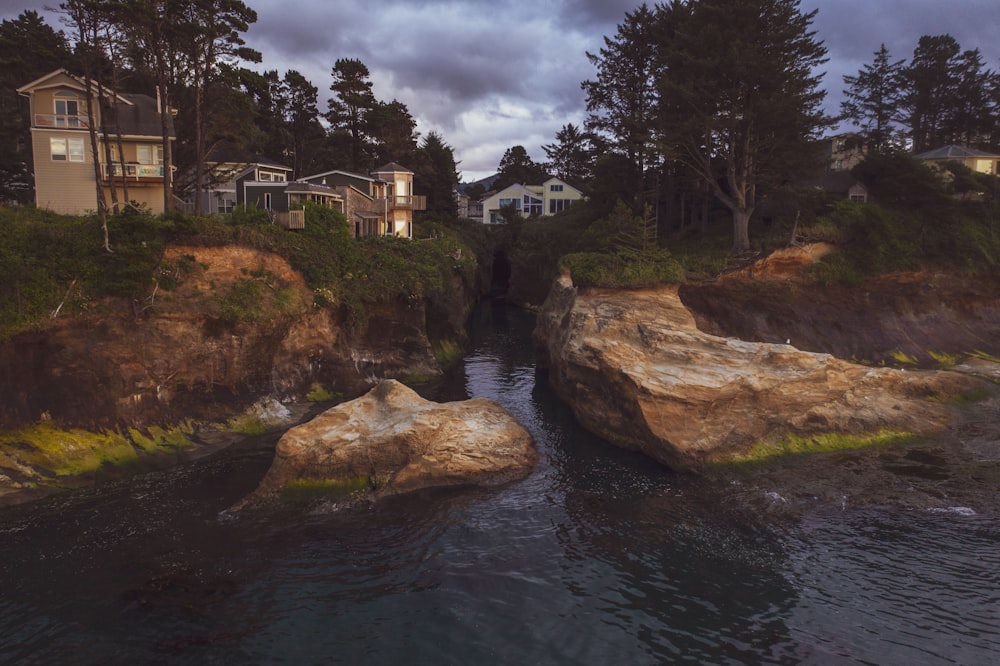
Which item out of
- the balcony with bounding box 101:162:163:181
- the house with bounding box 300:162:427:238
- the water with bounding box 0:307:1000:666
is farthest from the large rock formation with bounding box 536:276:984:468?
the balcony with bounding box 101:162:163:181

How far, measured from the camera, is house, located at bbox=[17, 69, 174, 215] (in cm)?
3653

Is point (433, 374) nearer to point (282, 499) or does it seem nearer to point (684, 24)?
point (282, 499)

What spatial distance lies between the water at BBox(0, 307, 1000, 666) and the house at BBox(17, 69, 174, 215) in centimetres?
2591

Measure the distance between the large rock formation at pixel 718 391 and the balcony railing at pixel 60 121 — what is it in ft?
113

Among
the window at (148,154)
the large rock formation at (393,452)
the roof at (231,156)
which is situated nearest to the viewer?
the large rock formation at (393,452)

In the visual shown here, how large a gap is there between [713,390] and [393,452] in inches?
494

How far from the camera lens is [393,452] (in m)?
21.3

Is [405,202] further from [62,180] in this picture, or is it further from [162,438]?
[162,438]

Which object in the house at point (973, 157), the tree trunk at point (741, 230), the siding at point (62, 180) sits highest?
the house at point (973, 157)

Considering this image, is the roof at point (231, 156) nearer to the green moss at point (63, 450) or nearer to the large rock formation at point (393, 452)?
the green moss at point (63, 450)

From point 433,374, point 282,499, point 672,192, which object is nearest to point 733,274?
point 672,192

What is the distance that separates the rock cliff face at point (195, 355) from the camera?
22.7 meters

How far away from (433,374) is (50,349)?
19216 mm

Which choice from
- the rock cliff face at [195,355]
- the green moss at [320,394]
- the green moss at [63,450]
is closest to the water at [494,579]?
the green moss at [63,450]
